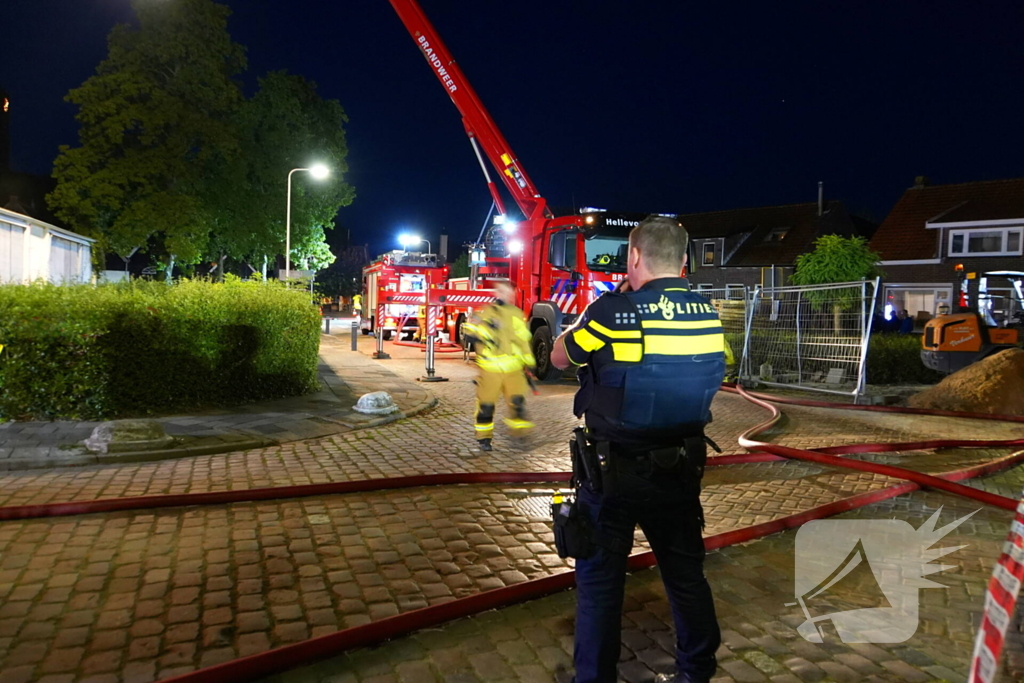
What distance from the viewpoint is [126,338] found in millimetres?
8195

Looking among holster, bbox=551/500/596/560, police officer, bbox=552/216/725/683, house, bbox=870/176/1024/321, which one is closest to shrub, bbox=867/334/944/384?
police officer, bbox=552/216/725/683

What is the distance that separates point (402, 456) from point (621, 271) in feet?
22.7

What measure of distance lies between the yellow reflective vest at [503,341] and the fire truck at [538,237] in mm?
3748

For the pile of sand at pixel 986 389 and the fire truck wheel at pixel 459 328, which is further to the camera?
the fire truck wheel at pixel 459 328

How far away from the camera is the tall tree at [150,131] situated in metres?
24.8

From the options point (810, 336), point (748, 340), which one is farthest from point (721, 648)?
point (748, 340)

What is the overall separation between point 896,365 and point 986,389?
157 inches

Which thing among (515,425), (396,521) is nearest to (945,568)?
(396,521)

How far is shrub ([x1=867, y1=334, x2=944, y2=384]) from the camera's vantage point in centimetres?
1426

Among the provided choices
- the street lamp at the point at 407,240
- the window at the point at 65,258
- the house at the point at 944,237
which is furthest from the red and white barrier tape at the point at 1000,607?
the street lamp at the point at 407,240

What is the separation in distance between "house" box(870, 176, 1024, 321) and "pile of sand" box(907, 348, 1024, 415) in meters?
18.2

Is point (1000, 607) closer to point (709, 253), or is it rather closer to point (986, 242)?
point (986, 242)

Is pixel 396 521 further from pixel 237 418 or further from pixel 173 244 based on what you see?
pixel 173 244

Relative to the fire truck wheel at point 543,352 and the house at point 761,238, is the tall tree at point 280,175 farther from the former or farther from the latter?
the fire truck wheel at point 543,352
